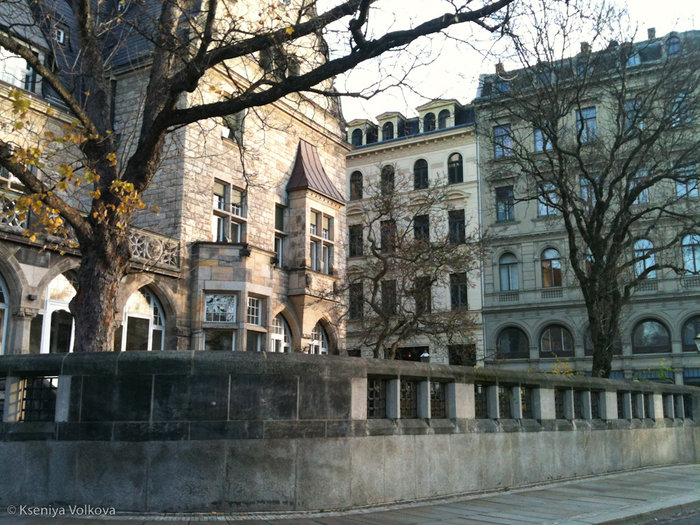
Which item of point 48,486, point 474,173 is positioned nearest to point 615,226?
point 48,486

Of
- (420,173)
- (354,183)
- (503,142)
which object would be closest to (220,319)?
(503,142)

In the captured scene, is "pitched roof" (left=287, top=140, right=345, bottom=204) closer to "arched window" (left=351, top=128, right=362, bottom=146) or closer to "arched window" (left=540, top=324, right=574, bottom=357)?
"arched window" (left=540, top=324, right=574, bottom=357)

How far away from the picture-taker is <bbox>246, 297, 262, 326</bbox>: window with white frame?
2340 centimetres

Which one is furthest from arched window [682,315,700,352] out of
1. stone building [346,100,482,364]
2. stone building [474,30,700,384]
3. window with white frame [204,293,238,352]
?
window with white frame [204,293,238,352]

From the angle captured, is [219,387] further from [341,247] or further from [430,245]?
[341,247]

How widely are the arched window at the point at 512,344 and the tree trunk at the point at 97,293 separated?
34.1 meters

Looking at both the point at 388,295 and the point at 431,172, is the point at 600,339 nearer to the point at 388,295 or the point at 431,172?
the point at 388,295

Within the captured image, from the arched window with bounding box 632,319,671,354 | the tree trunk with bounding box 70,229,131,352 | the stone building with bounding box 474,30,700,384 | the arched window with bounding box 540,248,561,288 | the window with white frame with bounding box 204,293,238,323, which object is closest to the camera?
the tree trunk with bounding box 70,229,131,352

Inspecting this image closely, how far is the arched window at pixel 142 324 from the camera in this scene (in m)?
20.4

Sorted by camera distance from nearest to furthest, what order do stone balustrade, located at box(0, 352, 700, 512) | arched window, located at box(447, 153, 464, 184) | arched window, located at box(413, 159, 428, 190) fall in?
stone balustrade, located at box(0, 352, 700, 512), arched window, located at box(447, 153, 464, 184), arched window, located at box(413, 159, 428, 190)

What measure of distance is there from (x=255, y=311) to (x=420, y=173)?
2699 cm

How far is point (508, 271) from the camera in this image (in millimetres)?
43625

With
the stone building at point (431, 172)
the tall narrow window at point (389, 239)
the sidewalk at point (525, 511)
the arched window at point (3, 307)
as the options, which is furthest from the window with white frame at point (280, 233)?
the stone building at point (431, 172)

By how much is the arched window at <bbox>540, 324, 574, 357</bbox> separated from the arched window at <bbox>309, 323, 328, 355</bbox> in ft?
58.1
